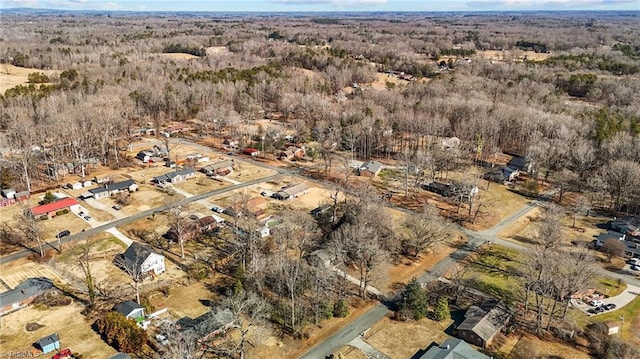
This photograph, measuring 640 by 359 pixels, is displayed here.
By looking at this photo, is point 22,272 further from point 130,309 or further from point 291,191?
point 291,191

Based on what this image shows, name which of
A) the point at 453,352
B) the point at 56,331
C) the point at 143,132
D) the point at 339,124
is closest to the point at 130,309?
the point at 56,331

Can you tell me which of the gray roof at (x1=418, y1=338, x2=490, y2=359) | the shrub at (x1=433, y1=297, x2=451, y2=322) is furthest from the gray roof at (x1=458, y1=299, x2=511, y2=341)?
the gray roof at (x1=418, y1=338, x2=490, y2=359)

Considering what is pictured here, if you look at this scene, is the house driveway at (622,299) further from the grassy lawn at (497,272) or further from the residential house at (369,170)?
the residential house at (369,170)

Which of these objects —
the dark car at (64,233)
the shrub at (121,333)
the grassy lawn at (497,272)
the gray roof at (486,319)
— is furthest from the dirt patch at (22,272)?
the grassy lawn at (497,272)

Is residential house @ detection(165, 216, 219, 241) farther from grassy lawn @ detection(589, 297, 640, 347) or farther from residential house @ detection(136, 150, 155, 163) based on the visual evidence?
grassy lawn @ detection(589, 297, 640, 347)

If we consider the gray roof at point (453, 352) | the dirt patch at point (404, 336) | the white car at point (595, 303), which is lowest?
the dirt patch at point (404, 336)

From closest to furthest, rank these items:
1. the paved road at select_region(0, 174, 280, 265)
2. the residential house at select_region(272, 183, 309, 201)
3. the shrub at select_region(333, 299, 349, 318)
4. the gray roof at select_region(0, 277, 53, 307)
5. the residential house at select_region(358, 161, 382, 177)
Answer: the shrub at select_region(333, 299, 349, 318) < the gray roof at select_region(0, 277, 53, 307) < the paved road at select_region(0, 174, 280, 265) < the residential house at select_region(272, 183, 309, 201) < the residential house at select_region(358, 161, 382, 177)
